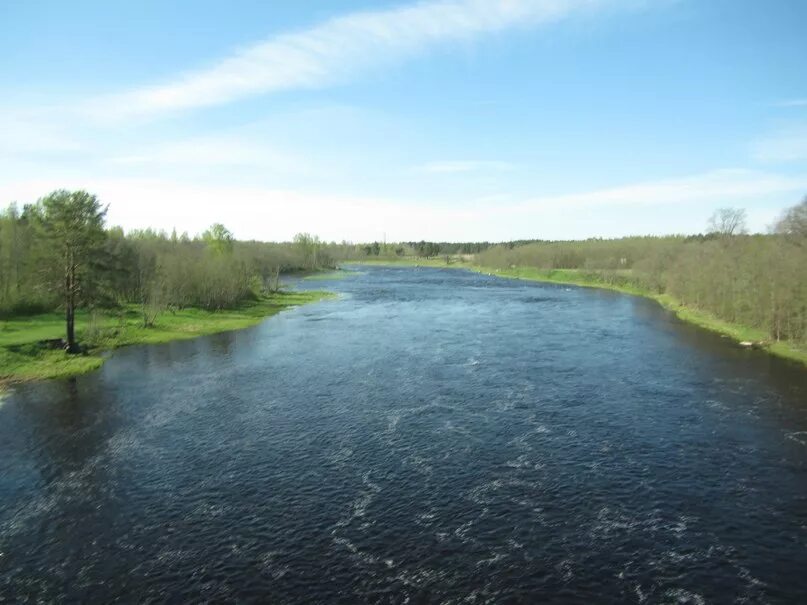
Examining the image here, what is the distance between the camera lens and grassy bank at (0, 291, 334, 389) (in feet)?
187

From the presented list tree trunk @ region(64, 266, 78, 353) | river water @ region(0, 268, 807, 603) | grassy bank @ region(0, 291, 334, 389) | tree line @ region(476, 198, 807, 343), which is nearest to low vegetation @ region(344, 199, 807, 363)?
tree line @ region(476, 198, 807, 343)

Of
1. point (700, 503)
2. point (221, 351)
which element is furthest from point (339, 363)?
point (700, 503)

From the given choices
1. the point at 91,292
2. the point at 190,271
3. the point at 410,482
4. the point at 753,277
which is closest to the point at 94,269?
the point at 91,292

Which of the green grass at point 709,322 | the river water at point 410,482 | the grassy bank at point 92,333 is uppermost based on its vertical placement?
the green grass at point 709,322

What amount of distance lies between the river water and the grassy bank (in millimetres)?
4351

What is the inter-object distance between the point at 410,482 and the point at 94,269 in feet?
166

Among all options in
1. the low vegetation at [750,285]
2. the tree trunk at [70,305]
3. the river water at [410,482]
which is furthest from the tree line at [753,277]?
the tree trunk at [70,305]

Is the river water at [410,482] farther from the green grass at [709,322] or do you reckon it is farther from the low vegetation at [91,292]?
the low vegetation at [91,292]

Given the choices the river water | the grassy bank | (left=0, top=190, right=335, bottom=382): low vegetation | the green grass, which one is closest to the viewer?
the river water

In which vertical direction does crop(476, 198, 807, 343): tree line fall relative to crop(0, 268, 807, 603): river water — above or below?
above

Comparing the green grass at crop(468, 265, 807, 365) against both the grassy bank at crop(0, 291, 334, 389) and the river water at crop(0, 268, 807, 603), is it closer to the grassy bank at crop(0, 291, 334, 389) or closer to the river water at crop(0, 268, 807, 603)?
the river water at crop(0, 268, 807, 603)

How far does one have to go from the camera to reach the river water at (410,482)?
23.7m

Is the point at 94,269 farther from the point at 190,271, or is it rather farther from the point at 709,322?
the point at 709,322

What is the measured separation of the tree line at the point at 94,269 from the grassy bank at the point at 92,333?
2412mm
